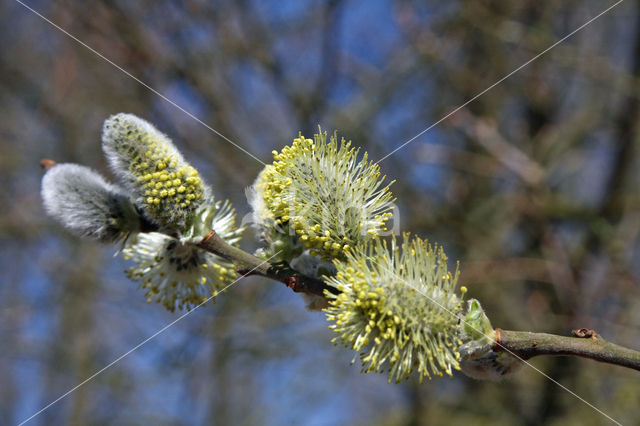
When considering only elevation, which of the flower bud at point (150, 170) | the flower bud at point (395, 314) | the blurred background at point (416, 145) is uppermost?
the blurred background at point (416, 145)

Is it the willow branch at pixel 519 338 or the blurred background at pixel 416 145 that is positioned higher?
the blurred background at pixel 416 145

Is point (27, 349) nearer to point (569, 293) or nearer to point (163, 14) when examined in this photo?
point (163, 14)

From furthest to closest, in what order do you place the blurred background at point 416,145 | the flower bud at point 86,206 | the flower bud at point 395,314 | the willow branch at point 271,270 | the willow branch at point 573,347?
the blurred background at point 416,145
the flower bud at point 86,206
the willow branch at point 271,270
the flower bud at point 395,314
the willow branch at point 573,347

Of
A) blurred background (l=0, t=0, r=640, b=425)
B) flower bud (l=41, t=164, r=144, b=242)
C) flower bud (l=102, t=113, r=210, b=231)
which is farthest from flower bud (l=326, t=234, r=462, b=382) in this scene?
blurred background (l=0, t=0, r=640, b=425)

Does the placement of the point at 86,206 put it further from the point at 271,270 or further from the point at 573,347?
the point at 573,347

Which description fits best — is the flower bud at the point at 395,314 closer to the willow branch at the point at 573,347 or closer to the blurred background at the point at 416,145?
the willow branch at the point at 573,347

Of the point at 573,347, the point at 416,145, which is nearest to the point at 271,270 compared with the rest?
the point at 573,347

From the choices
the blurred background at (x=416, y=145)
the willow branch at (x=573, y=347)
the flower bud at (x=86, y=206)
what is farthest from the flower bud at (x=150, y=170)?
the blurred background at (x=416, y=145)
